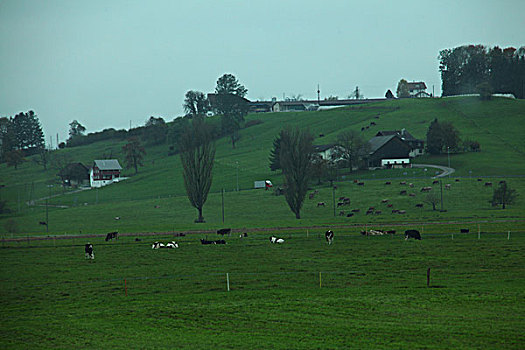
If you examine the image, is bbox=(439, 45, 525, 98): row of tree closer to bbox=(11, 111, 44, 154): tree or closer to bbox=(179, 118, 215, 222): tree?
bbox=(179, 118, 215, 222): tree

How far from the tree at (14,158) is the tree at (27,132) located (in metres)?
25.0

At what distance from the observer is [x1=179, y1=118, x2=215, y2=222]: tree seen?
8100cm

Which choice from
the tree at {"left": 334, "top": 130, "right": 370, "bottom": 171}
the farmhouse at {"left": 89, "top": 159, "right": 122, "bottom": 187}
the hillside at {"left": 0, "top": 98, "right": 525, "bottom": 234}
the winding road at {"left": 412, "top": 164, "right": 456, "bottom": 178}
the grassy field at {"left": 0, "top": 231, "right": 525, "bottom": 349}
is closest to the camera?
the grassy field at {"left": 0, "top": 231, "right": 525, "bottom": 349}

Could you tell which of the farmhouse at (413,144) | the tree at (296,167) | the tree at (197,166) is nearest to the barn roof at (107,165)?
the farmhouse at (413,144)

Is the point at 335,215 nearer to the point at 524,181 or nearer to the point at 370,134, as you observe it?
the point at 524,181

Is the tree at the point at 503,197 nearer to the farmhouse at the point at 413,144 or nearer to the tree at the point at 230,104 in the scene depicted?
the farmhouse at the point at 413,144

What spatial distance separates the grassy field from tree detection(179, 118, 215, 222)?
1398 inches

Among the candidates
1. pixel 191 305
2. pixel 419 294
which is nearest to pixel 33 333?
pixel 191 305

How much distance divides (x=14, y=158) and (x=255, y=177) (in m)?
69.3

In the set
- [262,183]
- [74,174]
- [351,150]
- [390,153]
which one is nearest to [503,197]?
[351,150]

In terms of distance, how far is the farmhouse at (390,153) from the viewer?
118931 mm

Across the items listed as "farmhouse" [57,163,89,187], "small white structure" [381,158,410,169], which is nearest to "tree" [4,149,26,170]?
"farmhouse" [57,163,89,187]

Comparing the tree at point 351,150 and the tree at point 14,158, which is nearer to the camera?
the tree at point 351,150

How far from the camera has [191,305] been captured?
87.4ft
